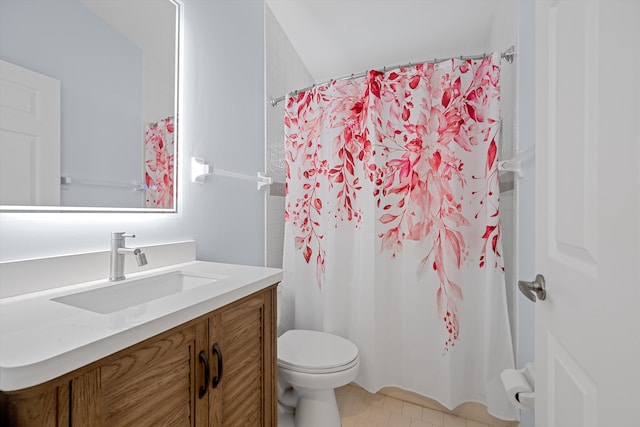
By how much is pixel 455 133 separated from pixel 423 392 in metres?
1.47

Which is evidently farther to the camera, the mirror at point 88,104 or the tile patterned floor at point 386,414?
the tile patterned floor at point 386,414

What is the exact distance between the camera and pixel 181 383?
70cm

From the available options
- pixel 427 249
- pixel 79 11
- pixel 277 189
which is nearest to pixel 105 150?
pixel 79 11

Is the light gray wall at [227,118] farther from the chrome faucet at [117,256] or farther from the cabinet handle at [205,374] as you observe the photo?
the cabinet handle at [205,374]

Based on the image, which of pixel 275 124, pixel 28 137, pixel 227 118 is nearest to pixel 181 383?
pixel 28 137

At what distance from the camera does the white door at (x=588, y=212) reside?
0.42 m

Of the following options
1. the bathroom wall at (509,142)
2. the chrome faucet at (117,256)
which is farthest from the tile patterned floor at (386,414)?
the chrome faucet at (117,256)

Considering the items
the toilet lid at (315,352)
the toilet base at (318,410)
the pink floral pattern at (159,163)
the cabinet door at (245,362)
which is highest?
the pink floral pattern at (159,163)

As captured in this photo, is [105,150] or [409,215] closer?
[105,150]

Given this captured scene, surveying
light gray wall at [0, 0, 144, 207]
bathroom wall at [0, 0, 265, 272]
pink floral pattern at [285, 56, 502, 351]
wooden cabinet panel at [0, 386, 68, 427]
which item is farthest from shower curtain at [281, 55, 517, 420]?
wooden cabinet panel at [0, 386, 68, 427]

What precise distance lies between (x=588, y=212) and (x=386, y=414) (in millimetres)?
1649

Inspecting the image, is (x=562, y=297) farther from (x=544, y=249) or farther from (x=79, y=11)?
(x=79, y=11)

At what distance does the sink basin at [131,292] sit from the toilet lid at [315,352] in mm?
664

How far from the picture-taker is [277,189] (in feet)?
6.88
